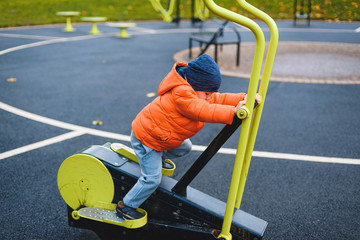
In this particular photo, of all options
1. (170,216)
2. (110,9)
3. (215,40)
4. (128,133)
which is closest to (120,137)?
(128,133)

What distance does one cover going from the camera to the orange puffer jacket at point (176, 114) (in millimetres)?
2053

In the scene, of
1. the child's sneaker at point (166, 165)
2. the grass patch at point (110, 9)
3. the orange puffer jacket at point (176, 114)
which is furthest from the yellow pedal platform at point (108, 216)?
the grass patch at point (110, 9)

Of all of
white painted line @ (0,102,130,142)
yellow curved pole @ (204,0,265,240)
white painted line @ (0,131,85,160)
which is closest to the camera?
yellow curved pole @ (204,0,265,240)

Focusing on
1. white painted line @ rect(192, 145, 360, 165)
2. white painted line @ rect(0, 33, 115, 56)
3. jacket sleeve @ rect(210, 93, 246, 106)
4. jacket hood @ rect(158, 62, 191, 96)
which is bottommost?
white painted line @ rect(192, 145, 360, 165)

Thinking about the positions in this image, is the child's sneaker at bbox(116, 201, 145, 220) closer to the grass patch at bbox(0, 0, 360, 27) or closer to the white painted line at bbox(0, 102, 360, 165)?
the white painted line at bbox(0, 102, 360, 165)

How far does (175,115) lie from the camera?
225 cm

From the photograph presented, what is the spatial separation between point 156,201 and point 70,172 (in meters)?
0.66

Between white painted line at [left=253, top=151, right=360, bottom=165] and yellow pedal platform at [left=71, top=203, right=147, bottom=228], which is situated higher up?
yellow pedal platform at [left=71, top=203, right=147, bottom=228]

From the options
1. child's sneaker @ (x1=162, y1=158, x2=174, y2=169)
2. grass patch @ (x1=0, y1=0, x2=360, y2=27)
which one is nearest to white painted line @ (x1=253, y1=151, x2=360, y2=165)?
child's sneaker @ (x1=162, y1=158, x2=174, y2=169)

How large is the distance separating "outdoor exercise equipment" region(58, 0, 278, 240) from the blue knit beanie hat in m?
0.32

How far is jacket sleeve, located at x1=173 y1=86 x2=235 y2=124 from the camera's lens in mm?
2018

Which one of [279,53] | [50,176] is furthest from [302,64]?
[50,176]

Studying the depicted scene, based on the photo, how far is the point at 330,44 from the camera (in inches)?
402

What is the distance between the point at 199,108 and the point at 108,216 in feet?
3.39
